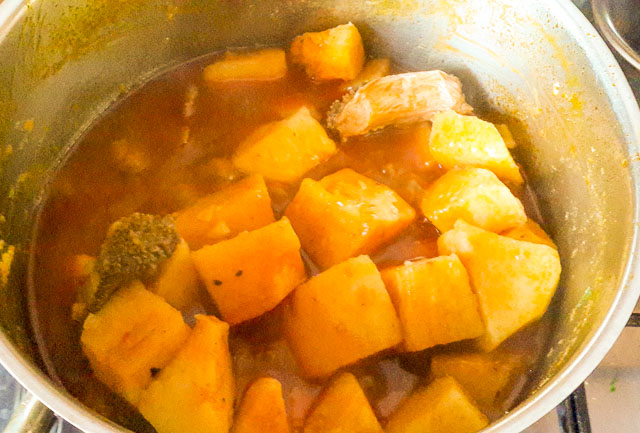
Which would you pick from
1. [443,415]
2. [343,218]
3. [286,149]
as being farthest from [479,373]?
[286,149]

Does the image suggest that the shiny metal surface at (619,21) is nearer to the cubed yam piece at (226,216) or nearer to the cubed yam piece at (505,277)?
the cubed yam piece at (505,277)

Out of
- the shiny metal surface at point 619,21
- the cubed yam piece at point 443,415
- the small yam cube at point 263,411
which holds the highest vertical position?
the shiny metal surface at point 619,21

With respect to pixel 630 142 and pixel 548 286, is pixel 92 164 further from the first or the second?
pixel 630 142

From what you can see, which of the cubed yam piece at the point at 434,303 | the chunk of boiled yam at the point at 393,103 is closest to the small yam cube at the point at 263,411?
the cubed yam piece at the point at 434,303

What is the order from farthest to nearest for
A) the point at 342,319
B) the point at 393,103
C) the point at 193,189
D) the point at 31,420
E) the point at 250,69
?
the point at 250,69, the point at 393,103, the point at 193,189, the point at 31,420, the point at 342,319

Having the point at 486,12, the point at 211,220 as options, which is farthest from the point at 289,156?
the point at 486,12

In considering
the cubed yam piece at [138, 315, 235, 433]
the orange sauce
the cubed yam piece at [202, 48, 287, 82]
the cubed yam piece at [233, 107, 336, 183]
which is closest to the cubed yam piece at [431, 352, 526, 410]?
the orange sauce

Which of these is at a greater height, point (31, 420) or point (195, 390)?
point (195, 390)

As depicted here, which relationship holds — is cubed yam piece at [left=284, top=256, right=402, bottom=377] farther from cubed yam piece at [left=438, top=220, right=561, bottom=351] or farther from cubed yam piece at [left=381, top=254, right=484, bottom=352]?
cubed yam piece at [left=438, top=220, right=561, bottom=351]

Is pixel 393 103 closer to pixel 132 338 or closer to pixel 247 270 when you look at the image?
pixel 247 270
